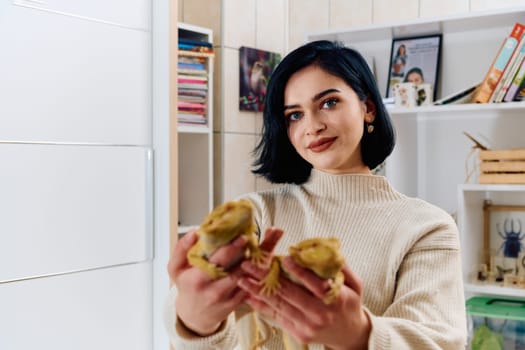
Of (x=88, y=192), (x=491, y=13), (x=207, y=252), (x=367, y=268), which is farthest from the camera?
(x=491, y=13)

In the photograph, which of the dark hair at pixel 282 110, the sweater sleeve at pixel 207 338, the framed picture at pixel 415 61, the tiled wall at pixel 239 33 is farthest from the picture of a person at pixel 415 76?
the sweater sleeve at pixel 207 338

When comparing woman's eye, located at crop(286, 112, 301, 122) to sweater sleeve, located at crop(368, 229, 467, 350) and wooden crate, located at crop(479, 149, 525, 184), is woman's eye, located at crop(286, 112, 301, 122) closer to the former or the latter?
sweater sleeve, located at crop(368, 229, 467, 350)

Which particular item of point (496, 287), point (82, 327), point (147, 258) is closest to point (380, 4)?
point (496, 287)

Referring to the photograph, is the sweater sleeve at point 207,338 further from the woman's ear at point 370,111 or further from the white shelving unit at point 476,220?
the white shelving unit at point 476,220

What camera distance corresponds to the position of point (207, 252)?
0.63 metres

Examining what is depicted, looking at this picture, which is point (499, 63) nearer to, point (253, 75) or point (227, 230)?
point (253, 75)

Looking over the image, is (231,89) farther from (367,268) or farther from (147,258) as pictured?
(367,268)

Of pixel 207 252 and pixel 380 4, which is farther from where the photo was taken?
pixel 380 4

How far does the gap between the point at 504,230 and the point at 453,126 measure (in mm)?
424

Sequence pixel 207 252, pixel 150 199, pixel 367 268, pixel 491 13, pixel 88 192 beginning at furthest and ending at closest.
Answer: pixel 491 13 < pixel 150 199 < pixel 88 192 < pixel 367 268 < pixel 207 252

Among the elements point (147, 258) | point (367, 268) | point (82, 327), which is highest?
point (367, 268)

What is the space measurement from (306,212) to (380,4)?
201cm

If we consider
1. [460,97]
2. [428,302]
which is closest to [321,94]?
[428,302]

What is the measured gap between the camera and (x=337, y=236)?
1012mm
